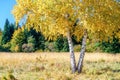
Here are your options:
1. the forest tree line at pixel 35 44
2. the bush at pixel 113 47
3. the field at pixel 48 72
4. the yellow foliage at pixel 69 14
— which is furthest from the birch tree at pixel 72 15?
the forest tree line at pixel 35 44

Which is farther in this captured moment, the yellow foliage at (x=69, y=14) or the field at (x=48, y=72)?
the yellow foliage at (x=69, y=14)

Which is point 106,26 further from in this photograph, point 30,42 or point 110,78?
point 30,42

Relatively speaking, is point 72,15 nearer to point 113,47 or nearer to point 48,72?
point 48,72

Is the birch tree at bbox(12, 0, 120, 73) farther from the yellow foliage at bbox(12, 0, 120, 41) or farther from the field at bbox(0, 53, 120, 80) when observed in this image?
the field at bbox(0, 53, 120, 80)

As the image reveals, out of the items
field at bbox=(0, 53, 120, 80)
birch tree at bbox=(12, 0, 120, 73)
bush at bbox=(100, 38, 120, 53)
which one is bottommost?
bush at bbox=(100, 38, 120, 53)

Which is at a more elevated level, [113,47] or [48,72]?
[48,72]

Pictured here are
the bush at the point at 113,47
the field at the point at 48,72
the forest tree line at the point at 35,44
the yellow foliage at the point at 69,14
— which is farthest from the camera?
the forest tree line at the point at 35,44

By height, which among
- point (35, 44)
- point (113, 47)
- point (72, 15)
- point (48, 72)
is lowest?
point (113, 47)

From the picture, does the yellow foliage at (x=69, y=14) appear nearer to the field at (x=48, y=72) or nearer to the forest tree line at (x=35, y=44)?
the field at (x=48, y=72)

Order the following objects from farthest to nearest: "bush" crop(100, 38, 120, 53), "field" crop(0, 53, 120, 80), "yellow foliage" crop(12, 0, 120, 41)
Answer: "bush" crop(100, 38, 120, 53) < "yellow foliage" crop(12, 0, 120, 41) < "field" crop(0, 53, 120, 80)

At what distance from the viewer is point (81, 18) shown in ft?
70.2

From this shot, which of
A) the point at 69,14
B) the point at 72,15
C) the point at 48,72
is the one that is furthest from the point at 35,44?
the point at 72,15

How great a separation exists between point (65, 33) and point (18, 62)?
5.84 meters

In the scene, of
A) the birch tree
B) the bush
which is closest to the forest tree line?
the bush
